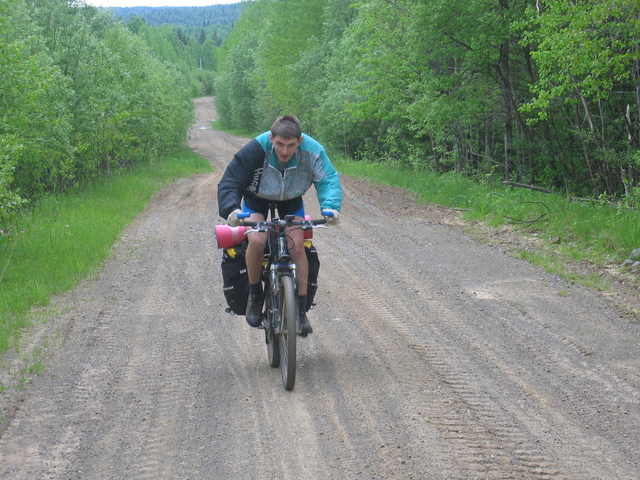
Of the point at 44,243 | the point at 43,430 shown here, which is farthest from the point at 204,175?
the point at 43,430

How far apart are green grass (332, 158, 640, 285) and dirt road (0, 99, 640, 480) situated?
4.19 feet

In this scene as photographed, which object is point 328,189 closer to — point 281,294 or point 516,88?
point 281,294

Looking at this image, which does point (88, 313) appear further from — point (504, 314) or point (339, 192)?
point (504, 314)

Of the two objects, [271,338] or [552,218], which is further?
[552,218]

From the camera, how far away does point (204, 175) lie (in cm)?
2606

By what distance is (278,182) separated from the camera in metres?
5.25

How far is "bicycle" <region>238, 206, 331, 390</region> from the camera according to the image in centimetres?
481

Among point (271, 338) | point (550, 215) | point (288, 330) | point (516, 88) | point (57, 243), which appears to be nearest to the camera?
point (288, 330)

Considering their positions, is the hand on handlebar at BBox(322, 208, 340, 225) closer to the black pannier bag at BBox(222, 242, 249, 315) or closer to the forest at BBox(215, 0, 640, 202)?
the black pannier bag at BBox(222, 242, 249, 315)

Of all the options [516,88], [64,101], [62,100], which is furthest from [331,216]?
[64,101]

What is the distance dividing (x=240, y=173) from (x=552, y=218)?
7916mm

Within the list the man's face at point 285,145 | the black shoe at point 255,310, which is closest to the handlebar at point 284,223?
the man's face at point 285,145

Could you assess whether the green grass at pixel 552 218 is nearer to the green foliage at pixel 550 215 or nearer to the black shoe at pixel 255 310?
the green foliage at pixel 550 215

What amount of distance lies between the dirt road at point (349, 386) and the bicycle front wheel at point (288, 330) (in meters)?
0.15
